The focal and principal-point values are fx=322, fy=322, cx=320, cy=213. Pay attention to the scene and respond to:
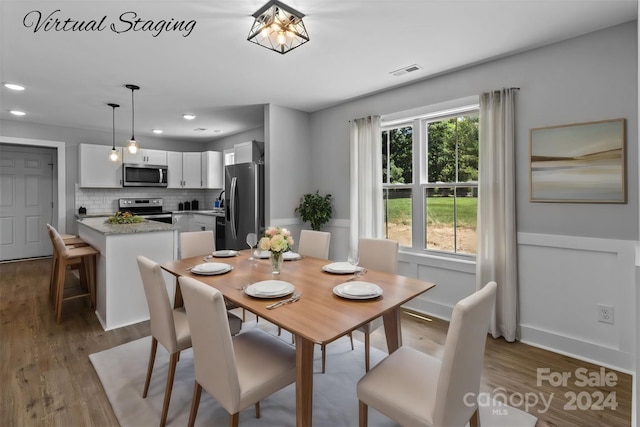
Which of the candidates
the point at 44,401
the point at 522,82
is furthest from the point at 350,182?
the point at 44,401

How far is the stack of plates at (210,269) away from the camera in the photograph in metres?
2.18

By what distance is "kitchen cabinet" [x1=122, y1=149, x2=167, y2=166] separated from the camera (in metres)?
5.90

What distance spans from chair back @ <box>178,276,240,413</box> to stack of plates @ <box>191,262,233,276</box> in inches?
27.4

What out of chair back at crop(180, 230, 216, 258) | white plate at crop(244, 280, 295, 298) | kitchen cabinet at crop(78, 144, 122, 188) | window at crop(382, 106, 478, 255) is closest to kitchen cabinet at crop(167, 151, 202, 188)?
kitchen cabinet at crop(78, 144, 122, 188)

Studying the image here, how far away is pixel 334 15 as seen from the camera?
217cm

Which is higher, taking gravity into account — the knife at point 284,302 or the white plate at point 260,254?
the white plate at point 260,254

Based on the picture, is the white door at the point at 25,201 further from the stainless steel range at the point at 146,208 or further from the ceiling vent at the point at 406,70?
the ceiling vent at the point at 406,70

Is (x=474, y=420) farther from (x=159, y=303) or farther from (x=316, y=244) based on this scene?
(x=316, y=244)

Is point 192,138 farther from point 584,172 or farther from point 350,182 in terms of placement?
point 584,172

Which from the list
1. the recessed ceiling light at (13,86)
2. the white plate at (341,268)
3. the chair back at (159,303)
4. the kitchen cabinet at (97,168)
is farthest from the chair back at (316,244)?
the kitchen cabinet at (97,168)

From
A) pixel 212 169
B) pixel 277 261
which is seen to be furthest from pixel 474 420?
pixel 212 169

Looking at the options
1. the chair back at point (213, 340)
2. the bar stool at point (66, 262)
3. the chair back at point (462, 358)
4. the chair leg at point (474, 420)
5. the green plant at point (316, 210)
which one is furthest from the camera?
the green plant at point (316, 210)

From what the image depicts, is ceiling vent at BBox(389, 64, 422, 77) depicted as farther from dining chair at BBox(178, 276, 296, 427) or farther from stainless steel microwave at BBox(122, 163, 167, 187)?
stainless steel microwave at BBox(122, 163, 167, 187)

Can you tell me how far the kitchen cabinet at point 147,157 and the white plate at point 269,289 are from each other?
17.2 ft
